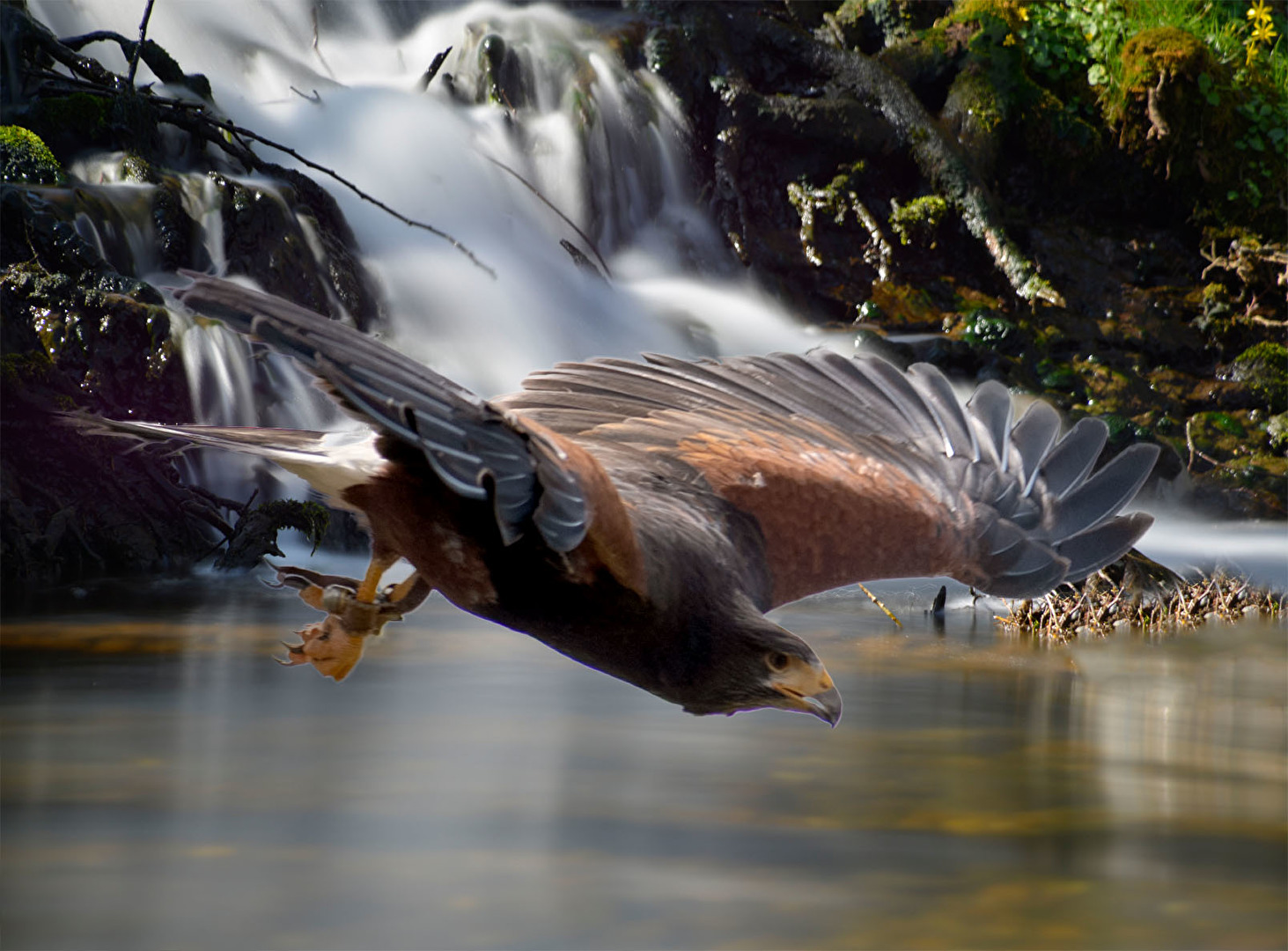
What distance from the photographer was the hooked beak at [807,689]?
1202 millimetres

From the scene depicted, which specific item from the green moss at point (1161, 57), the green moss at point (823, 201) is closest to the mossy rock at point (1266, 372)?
the green moss at point (1161, 57)

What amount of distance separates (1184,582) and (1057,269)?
15.5 feet

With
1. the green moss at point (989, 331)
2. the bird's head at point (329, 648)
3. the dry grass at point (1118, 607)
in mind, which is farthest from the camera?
the green moss at point (989, 331)

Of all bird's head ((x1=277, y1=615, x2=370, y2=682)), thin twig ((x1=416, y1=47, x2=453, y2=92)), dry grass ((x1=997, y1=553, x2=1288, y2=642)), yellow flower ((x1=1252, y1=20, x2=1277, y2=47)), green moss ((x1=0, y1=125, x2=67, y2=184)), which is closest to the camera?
bird's head ((x1=277, y1=615, x2=370, y2=682))

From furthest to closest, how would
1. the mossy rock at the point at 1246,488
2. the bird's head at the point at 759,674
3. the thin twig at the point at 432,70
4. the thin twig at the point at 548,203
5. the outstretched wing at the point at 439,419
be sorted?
the thin twig at the point at 432,70 < the mossy rock at the point at 1246,488 < the thin twig at the point at 548,203 < the bird's head at the point at 759,674 < the outstretched wing at the point at 439,419

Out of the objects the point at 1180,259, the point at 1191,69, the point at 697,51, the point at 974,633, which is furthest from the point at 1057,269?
the point at 974,633

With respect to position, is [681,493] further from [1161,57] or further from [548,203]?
[1161,57]

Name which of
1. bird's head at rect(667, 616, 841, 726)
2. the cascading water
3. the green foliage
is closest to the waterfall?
the cascading water

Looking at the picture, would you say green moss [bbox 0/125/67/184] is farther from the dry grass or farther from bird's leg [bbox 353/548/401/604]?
bird's leg [bbox 353/548/401/604]

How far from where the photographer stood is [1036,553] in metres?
2.04

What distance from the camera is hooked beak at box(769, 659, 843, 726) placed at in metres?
1.20

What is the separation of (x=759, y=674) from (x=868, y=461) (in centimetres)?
87

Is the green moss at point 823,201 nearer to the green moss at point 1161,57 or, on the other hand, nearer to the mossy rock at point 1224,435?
the green moss at point 1161,57

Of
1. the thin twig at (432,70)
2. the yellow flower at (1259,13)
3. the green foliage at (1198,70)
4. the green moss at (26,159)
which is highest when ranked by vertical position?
the yellow flower at (1259,13)
